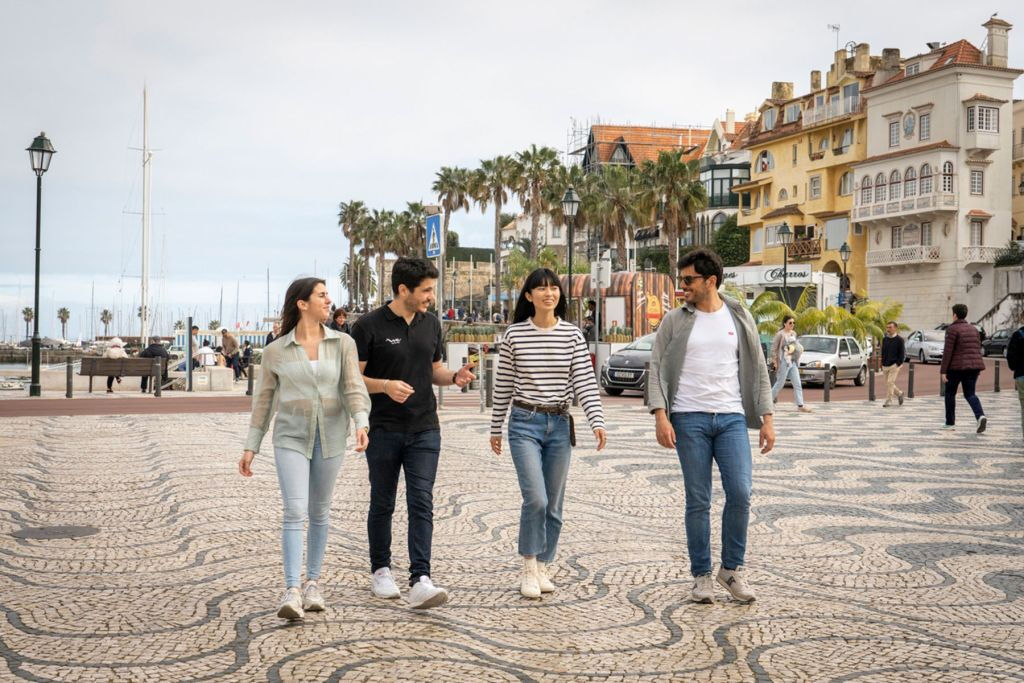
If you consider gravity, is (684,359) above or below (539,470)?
above

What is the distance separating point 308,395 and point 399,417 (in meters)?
0.52

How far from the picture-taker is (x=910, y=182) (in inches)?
2399

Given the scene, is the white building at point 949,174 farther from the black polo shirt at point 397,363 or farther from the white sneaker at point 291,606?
the white sneaker at point 291,606

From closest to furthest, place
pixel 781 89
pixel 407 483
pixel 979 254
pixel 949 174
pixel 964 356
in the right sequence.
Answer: pixel 407 483 < pixel 964 356 < pixel 949 174 < pixel 979 254 < pixel 781 89

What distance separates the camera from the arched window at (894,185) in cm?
6198

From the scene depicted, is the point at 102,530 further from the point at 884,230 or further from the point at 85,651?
A: the point at 884,230

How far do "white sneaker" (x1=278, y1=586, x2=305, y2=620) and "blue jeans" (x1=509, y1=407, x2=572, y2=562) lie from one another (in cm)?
127

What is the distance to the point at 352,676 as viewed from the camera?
14.4ft

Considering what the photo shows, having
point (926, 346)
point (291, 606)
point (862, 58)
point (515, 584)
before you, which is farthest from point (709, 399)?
point (862, 58)

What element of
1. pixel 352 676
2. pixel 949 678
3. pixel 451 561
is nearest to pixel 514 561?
pixel 451 561

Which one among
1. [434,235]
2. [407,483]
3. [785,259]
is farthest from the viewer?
[785,259]

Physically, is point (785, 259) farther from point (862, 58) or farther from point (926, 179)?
point (862, 58)

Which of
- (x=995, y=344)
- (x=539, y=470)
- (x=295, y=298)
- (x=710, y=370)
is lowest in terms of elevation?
(x=539, y=470)

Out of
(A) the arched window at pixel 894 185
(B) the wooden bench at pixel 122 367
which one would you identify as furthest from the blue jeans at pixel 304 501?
(A) the arched window at pixel 894 185
